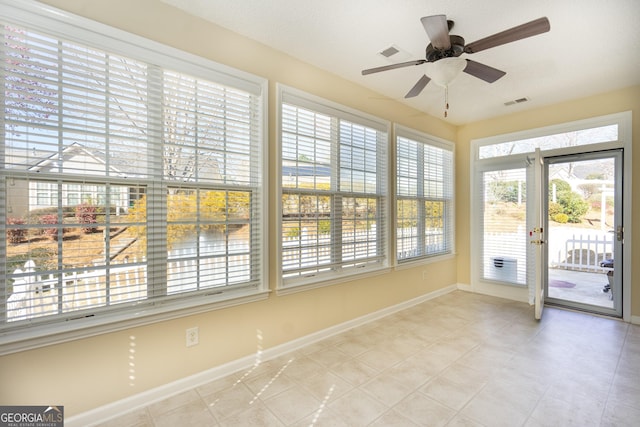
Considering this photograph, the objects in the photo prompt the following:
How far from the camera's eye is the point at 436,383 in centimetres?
220

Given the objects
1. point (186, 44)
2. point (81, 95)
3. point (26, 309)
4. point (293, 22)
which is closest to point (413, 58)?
point (293, 22)

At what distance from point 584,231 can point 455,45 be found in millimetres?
3677

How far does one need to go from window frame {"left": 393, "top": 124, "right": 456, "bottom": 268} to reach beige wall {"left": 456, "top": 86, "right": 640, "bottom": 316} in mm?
128

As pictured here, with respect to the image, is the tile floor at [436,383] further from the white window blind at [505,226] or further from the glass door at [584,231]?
the white window blind at [505,226]

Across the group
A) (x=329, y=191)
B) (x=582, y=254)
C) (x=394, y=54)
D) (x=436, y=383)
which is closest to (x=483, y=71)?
(x=394, y=54)

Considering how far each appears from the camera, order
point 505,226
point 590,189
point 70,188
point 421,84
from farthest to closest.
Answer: point 505,226 < point 590,189 < point 421,84 < point 70,188

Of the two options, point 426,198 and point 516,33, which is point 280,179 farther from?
point 426,198

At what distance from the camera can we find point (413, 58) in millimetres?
2775

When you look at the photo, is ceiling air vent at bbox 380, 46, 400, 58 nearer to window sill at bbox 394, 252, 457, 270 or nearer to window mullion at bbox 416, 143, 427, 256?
window mullion at bbox 416, 143, 427, 256

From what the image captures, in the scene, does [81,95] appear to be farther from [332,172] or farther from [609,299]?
[609,299]

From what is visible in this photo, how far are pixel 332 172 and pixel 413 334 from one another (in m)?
1.94

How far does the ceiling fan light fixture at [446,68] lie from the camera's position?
6.95 feet

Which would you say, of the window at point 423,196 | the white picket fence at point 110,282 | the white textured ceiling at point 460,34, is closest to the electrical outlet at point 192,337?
the white picket fence at point 110,282

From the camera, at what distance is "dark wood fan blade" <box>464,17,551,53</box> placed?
1.64 meters
